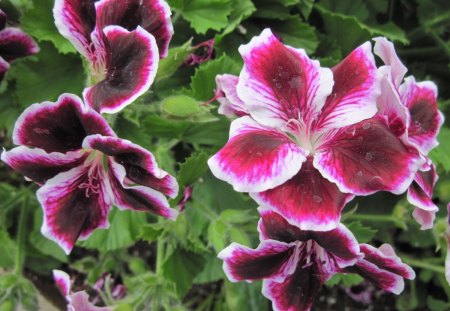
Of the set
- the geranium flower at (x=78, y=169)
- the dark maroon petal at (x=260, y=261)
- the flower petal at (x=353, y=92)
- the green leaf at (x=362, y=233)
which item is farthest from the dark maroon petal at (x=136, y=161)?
the green leaf at (x=362, y=233)

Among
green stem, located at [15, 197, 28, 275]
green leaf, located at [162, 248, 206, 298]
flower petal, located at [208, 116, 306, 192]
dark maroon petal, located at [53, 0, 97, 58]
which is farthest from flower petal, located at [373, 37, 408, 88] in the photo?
green stem, located at [15, 197, 28, 275]

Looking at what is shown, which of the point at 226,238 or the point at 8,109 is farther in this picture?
the point at 8,109

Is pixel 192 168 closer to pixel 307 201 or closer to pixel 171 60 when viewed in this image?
pixel 171 60

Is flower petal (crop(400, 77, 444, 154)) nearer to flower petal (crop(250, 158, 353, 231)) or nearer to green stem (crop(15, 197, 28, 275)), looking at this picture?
flower petal (crop(250, 158, 353, 231))

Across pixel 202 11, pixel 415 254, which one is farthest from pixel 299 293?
pixel 415 254

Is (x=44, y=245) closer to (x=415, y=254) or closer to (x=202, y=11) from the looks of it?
(x=202, y=11)

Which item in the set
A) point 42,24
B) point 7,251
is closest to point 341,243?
point 42,24

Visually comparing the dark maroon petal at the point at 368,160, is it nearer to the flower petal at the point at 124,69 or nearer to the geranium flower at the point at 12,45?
the flower petal at the point at 124,69
